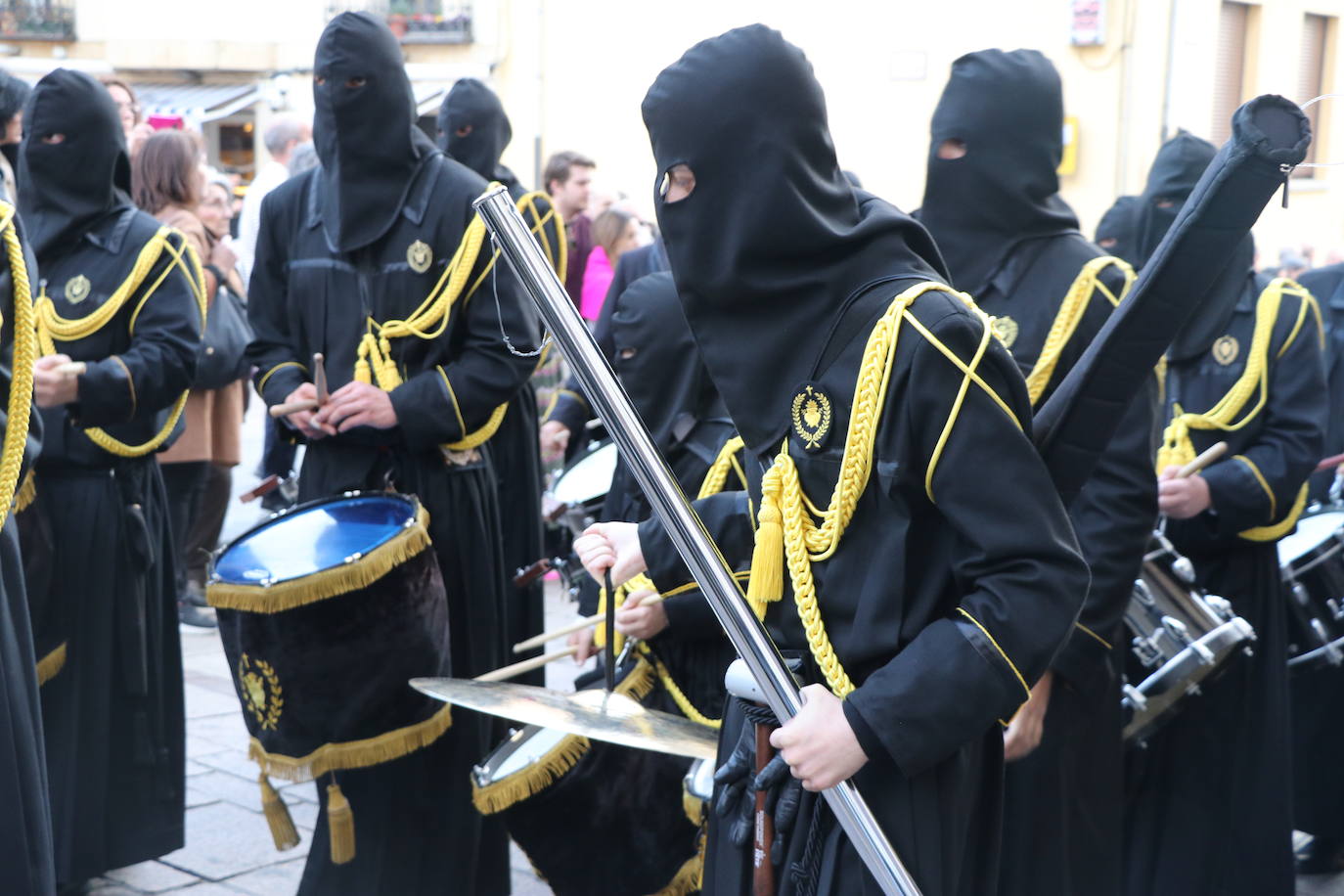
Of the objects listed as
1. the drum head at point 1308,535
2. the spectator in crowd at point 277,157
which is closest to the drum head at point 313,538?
the drum head at point 1308,535

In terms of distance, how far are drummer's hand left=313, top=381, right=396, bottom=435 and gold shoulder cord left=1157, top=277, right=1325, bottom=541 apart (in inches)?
79.8

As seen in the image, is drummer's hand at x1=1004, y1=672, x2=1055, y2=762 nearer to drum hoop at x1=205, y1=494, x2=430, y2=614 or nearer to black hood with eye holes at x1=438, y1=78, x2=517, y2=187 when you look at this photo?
drum hoop at x1=205, y1=494, x2=430, y2=614

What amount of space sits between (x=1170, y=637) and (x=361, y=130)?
8.08 feet

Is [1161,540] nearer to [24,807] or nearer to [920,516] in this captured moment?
[920,516]

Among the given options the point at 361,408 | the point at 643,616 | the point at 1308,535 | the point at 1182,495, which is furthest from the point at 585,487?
the point at 1308,535

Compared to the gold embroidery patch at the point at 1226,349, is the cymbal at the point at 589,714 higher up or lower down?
lower down

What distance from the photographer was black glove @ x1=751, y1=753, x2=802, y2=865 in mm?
2297

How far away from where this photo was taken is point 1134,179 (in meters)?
17.1

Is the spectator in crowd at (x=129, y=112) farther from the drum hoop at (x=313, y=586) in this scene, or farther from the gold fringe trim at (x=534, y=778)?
the gold fringe trim at (x=534, y=778)

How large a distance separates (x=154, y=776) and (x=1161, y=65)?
14.5 m

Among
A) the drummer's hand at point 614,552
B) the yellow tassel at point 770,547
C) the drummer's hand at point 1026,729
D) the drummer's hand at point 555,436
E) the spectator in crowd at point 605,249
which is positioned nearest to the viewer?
the yellow tassel at point 770,547

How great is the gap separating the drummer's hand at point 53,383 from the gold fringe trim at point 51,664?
0.71 m

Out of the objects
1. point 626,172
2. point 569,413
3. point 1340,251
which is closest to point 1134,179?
point 626,172

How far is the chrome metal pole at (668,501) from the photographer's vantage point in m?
2.15
